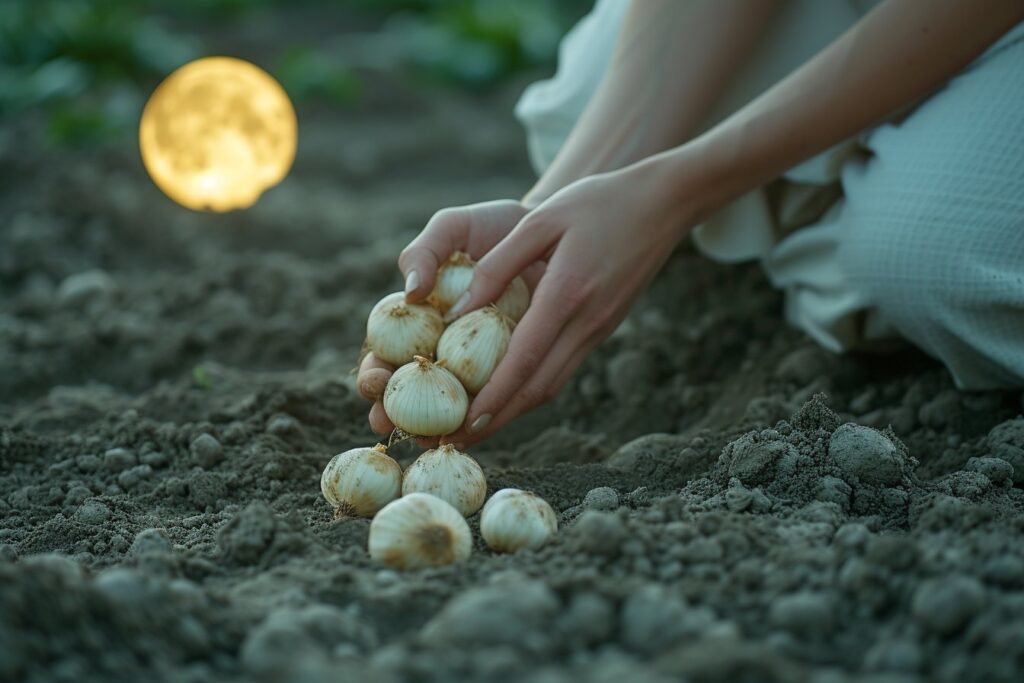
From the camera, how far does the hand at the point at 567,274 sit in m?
1.71

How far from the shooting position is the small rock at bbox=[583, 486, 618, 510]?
5.29ft

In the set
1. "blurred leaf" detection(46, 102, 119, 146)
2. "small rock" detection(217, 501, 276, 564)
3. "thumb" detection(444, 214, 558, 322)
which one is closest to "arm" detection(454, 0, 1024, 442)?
"thumb" detection(444, 214, 558, 322)

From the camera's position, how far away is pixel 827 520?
4.86 feet

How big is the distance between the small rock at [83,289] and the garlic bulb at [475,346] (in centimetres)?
150

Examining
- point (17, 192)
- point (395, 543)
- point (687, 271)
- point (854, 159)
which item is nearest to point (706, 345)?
point (687, 271)

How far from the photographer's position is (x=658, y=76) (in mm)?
2250

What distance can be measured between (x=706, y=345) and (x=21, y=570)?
1.60 meters

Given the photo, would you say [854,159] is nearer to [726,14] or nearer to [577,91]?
[726,14]

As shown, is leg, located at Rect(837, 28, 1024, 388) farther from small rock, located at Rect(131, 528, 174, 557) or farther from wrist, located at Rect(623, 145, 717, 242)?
small rock, located at Rect(131, 528, 174, 557)

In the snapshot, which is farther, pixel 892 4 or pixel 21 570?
pixel 892 4

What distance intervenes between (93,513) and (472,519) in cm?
59

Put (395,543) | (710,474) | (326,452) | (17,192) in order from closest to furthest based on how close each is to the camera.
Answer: (395,543) → (710,474) → (326,452) → (17,192)

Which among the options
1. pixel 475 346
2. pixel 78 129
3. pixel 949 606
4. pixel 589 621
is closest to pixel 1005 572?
pixel 949 606

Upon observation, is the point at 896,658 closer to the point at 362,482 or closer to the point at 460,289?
the point at 362,482
